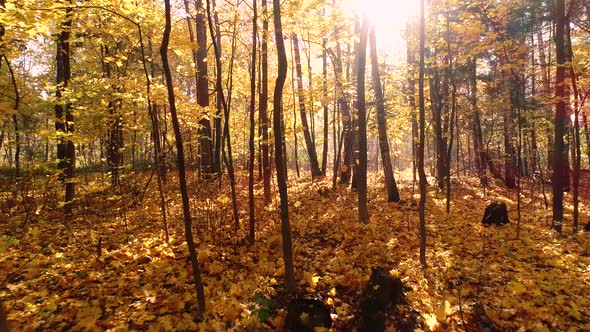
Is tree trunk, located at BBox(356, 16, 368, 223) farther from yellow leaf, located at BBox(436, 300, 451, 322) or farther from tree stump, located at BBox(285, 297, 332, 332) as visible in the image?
tree stump, located at BBox(285, 297, 332, 332)

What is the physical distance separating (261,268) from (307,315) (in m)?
2.15

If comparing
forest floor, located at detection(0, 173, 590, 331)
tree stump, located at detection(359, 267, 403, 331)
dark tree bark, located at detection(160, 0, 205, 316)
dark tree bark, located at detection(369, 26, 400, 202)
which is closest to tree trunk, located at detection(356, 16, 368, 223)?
forest floor, located at detection(0, 173, 590, 331)

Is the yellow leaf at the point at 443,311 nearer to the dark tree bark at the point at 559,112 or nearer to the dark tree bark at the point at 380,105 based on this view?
the dark tree bark at the point at 559,112

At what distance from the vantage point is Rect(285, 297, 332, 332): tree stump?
15.9 ft

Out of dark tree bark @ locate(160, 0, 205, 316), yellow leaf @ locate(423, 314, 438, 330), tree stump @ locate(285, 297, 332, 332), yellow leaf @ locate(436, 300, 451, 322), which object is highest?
dark tree bark @ locate(160, 0, 205, 316)

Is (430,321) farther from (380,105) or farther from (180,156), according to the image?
(380,105)

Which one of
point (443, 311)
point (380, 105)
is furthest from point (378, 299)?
point (380, 105)

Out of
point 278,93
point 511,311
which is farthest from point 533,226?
point 278,93

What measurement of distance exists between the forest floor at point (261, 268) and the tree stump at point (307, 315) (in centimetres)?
25

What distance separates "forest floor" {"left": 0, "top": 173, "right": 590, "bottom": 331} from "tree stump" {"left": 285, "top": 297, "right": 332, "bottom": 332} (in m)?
0.25

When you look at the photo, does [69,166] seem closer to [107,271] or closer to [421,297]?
[107,271]

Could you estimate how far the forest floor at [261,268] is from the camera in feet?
17.1

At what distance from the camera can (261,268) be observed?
22.4 feet

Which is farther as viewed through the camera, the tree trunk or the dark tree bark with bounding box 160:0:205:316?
the tree trunk
